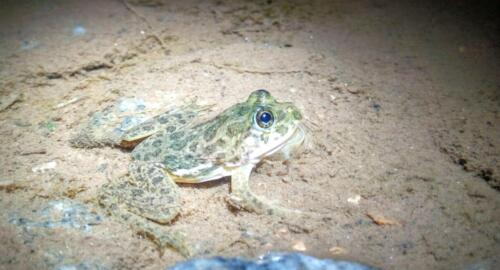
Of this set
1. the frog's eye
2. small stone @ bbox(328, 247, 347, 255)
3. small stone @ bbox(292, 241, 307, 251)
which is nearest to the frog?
the frog's eye

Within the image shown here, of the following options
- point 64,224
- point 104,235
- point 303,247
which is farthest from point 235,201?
point 64,224

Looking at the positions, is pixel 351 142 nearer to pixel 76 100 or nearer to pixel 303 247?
pixel 303 247

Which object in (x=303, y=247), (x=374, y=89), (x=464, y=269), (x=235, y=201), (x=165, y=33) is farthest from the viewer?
(x=165, y=33)

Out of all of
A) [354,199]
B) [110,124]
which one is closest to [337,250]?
[354,199]

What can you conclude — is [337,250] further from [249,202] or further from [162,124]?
[162,124]

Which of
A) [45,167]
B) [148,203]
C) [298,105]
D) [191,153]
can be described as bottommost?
[45,167]

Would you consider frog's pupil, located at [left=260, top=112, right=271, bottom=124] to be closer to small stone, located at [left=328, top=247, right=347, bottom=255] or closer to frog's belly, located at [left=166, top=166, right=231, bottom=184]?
frog's belly, located at [left=166, top=166, right=231, bottom=184]

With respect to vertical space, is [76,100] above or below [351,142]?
below

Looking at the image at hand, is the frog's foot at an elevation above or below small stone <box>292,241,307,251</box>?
below
